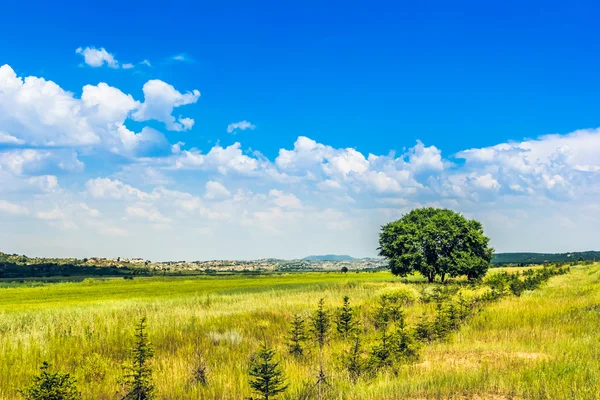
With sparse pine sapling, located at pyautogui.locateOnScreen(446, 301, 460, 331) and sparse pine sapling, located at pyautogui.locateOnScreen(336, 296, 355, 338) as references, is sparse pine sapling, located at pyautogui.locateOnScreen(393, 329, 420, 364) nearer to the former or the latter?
sparse pine sapling, located at pyautogui.locateOnScreen(336, 296, 355, 338)

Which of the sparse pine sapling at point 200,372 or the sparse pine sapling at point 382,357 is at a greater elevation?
the sparse pine sapling at point 382,357

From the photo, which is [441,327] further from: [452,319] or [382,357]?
[382,357]

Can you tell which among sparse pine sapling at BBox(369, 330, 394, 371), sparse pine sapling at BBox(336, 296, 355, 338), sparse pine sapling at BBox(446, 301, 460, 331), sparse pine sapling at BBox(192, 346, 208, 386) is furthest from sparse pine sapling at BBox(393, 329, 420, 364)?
sparse pine sapling at BBox(192, 346, 208, 386)

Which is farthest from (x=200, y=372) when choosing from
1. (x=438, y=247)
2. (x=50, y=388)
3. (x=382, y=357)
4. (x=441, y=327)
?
(x=438, y=247)

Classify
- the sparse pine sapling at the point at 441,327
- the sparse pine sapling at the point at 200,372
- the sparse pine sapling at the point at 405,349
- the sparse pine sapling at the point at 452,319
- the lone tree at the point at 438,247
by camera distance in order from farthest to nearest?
the lone tree at the point at 438,247 < the sparse pine sapling at the point at 452,319 < the sparse pine sapling at the point at 441,327 < the sparse pine sapling at the point at 405,349 < the sparse pine sapling at the point at 200,372

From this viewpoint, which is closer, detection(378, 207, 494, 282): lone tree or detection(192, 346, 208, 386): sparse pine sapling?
detection(192, 346, 208, 386): sparse pine sapling

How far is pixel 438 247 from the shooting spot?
183ft

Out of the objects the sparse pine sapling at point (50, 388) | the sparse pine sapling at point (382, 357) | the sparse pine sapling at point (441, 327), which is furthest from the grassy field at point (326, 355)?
the sparse pine sapling at point (50, 388)

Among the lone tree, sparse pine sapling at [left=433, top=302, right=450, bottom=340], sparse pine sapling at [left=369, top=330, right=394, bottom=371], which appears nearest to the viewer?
sparse pine sapling at [left=369, top=330, right=394, bottom=371]

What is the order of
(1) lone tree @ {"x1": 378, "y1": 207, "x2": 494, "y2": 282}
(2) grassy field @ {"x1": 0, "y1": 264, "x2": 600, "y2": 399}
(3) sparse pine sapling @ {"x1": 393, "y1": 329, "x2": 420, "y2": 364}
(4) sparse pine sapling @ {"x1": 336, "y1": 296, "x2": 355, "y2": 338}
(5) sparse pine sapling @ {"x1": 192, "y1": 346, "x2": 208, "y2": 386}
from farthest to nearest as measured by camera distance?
(1) lone tree @ {"x1": 378, "y1": 207, "x2": 494, "y2": 282} → (4) sparse pine sapling @ {"x1": 336, "y1": 296, "x2": 355, "y2": 338} → (3) sparse pine sapling @ {"x1": 393, "y1": 329, "x2": 420, "y2": 364} → (5) sparse pine sapling @ {"x1": 192, "y1": 346, "x2": 208, "y2": 386} → (2) grassy field @ {"x1": 0, "y1": 264, "x2": 600, "y2": 399}

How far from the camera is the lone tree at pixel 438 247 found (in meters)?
55.0

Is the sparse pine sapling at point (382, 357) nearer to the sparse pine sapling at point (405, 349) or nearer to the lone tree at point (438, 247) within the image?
the sparse pine sapling at point (405, 349)

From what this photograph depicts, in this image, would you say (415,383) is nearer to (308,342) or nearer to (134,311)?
(308,342)

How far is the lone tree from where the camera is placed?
5500cm
